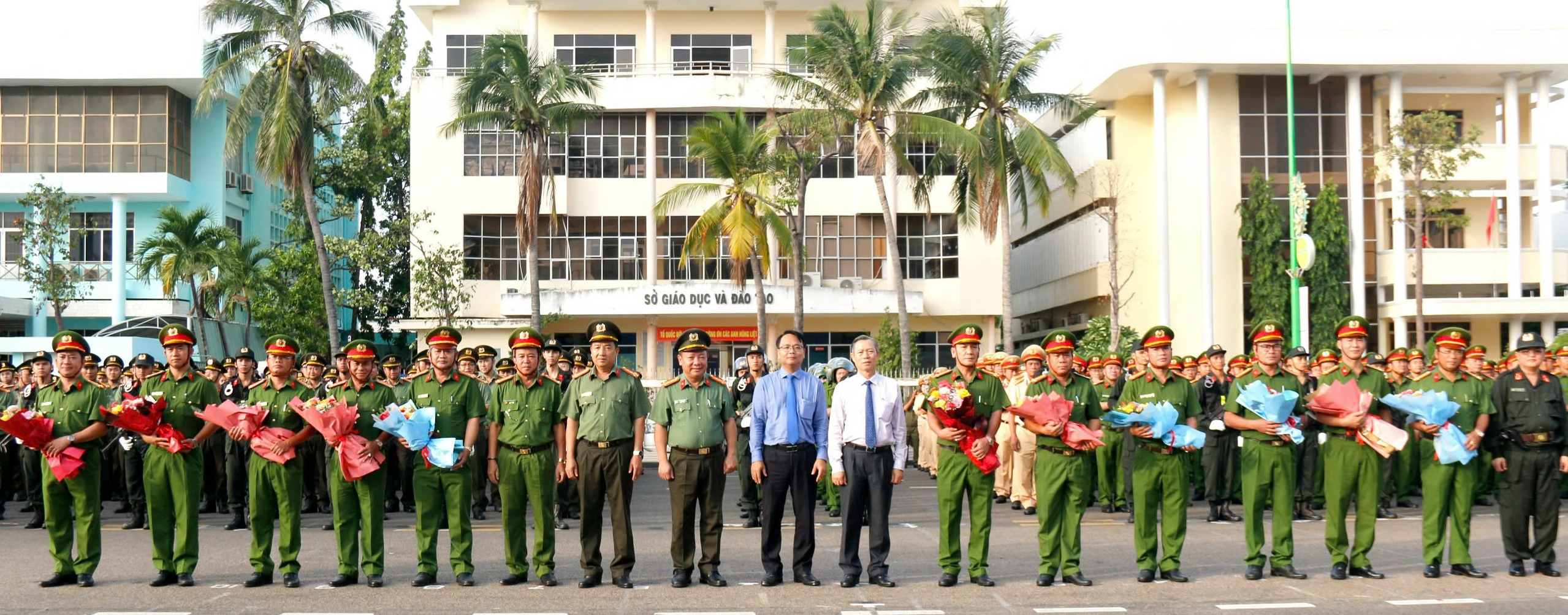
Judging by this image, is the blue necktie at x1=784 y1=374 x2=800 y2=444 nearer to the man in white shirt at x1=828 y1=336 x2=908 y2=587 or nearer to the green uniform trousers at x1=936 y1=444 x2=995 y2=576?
the man in white shirt at x1=828 y1=336 x2=908 y2=587

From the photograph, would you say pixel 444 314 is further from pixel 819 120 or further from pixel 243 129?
pixel 819 120

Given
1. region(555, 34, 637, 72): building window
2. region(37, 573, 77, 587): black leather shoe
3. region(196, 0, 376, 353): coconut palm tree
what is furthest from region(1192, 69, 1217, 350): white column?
region(37, 573, 77, 587): black leather shoe

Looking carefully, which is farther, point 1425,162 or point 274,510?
point 1425,162

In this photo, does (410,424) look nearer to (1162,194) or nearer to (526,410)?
(526,410)

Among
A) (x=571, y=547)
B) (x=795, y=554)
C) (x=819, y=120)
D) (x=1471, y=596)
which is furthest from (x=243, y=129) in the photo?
(x=1471, y=596)

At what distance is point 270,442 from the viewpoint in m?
10.6

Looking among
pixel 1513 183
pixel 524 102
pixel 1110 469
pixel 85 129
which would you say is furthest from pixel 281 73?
pixel 1513 183

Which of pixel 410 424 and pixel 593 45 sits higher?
pixel 593 45

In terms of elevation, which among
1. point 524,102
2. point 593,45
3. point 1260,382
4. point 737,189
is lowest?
point 1260,382

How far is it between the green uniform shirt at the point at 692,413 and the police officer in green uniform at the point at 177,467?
3443 mm

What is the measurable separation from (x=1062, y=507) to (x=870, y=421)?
5.24ft

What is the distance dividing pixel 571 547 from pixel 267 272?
1269 inches

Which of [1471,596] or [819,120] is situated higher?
[819,120]

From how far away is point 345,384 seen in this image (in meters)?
11.1
